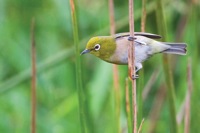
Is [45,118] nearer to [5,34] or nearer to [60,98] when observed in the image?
[60,98]

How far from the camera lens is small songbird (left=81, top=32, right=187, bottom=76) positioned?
46.6 inches

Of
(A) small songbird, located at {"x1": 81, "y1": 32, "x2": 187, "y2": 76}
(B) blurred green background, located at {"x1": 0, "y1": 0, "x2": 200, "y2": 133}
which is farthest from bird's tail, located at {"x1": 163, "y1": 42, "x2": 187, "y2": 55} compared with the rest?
(B) blurred green background, located at {"x1": 0, "y1": 0, "x2": 200, "y2": 133}

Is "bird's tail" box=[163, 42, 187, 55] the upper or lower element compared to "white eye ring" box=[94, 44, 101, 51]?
lower

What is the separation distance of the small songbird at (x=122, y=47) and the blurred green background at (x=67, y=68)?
523 millimetres

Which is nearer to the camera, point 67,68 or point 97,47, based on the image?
point 97,47

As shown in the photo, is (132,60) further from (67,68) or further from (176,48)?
(67,68)

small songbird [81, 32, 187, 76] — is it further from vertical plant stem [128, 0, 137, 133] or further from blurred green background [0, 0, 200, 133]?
blurred green background [0, 0, 200, 133]

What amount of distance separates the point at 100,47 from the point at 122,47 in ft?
0.20

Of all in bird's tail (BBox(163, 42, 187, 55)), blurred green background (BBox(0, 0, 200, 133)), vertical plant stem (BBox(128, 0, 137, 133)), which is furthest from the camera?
blurred green background (BBox(0, 0, 200, 133))

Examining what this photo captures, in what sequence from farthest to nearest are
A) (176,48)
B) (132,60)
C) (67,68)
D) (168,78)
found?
(67,68), (168,78), (176,48), (132,60)

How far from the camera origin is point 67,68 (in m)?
2.59

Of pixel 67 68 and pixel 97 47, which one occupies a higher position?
pixel 97 47

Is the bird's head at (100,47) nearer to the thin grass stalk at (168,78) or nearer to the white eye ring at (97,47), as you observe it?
the white eye ring at (97,47)

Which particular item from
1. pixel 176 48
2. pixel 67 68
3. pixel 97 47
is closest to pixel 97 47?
pixel 97 47
